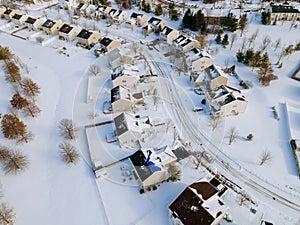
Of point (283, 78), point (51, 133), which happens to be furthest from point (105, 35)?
point (283, 78)

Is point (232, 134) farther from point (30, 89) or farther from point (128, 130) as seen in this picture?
point (30, 89)

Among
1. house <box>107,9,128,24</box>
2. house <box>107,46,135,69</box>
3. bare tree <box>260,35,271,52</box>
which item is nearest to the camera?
house <box>107,46,135,69</box>

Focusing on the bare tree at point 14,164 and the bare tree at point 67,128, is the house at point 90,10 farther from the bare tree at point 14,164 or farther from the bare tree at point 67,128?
the bare tree at point 14,164

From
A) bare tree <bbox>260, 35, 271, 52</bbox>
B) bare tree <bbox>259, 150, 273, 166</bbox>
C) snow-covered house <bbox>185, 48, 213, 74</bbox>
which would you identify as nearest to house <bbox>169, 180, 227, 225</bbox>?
bare tree <bbox>259, 150, 273, 166</bbox>

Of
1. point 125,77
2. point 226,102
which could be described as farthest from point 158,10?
point 226,102

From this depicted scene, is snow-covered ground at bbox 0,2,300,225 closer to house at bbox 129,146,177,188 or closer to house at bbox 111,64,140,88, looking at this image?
house at bbox 129,146,177,188

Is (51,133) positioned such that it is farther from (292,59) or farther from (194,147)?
(292,59)

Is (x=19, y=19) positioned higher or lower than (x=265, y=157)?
higher

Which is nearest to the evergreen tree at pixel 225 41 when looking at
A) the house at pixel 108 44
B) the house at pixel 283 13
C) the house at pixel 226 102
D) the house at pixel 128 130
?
the house at pixel 283 13
